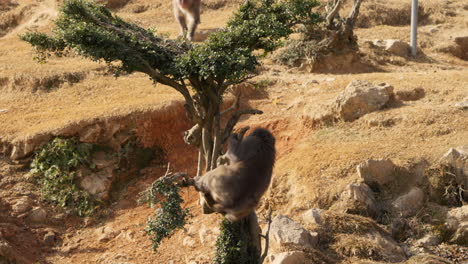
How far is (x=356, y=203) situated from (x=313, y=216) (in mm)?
969

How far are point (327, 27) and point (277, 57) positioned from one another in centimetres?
172

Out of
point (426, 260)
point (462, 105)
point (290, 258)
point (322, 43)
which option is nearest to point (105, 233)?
point (290, 258)

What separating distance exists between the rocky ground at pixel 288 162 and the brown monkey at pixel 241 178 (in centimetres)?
206

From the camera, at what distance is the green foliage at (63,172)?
38.0ft

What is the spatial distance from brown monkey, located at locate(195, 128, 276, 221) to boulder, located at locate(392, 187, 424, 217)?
381 centimetres

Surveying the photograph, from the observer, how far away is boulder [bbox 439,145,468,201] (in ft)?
32.8

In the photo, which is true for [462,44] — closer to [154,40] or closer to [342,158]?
[342,158]

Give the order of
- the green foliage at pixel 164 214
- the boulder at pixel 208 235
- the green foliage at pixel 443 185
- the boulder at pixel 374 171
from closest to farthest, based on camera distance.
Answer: the green foliage at pixel 164 214 < the boulder at pixel 208 235 < the green foliage at pixel 443 185 < the boulder at pixel 374 171

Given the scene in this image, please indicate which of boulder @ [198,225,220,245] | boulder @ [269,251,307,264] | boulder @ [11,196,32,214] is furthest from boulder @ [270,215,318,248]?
boulder @ [11,196,32,214]

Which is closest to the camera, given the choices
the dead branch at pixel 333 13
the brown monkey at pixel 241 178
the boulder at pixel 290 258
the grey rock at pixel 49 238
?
the brown monkey at pixel 241 178

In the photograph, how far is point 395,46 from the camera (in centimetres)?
1769

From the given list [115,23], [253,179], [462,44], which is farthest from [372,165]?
[462,44]

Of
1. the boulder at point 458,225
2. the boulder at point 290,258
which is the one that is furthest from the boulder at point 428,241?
the boulder at point 290,258

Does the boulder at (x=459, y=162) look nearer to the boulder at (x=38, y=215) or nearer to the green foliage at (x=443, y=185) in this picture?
the green foliage at (x=443, y=185)
